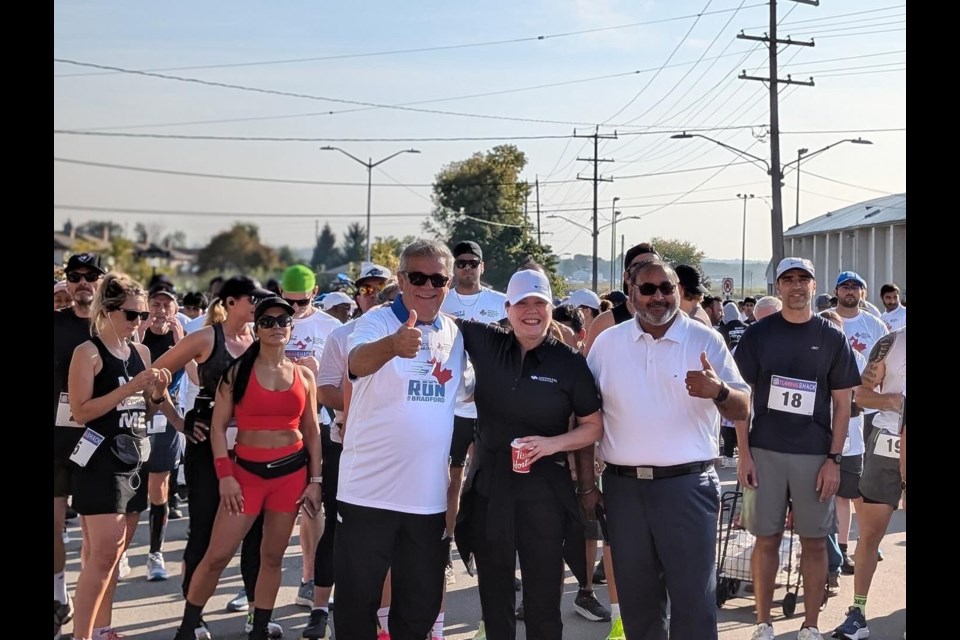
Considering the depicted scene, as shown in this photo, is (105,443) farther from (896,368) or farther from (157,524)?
(896,368)

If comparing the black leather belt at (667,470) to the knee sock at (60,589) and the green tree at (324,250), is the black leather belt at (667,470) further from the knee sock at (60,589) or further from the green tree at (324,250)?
the knee sock at (60,589)

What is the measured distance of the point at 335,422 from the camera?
6.32 meters

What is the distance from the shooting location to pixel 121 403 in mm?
5602

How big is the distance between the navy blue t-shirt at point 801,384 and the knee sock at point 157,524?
4553 millimetres

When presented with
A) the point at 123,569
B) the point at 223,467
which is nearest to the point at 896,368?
the point at 223,467

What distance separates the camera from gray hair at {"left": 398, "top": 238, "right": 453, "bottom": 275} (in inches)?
177

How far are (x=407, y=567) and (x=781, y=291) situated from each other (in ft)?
9.88

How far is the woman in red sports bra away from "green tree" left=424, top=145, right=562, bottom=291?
79.0 ft

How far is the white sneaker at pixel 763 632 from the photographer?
591 centimetres

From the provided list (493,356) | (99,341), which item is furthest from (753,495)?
(99,341)

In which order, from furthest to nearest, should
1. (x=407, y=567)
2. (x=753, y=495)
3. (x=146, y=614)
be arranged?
(x=146, y=614)
(x=753, y=495)
(x=407, y=567)

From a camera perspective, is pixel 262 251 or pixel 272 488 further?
pixel 272 488

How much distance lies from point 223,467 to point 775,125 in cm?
2419
